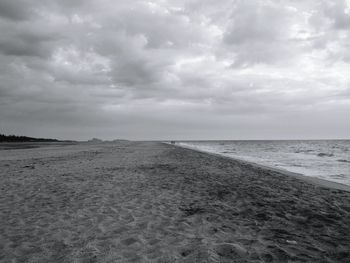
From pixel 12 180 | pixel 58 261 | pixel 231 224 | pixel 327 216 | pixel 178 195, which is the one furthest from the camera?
pixel 12 180

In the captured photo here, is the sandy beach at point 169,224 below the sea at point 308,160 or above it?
above

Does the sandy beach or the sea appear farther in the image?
the sea

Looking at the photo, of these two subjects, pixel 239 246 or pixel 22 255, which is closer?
pixel 22 255

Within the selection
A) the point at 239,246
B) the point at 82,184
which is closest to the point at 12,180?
the point at 82,184

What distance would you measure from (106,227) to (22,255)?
175 cm

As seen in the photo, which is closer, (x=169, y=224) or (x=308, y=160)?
(x=169, y=224)

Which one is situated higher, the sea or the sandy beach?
the sandy beach

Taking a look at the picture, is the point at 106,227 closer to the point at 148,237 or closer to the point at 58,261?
the point at 148,237

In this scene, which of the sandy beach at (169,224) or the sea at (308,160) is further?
the sea at (308,160)

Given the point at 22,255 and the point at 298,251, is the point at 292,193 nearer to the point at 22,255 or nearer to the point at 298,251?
the point at 298,251

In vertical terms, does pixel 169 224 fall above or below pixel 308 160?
above

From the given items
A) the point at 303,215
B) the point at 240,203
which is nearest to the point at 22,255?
the point at 240,203

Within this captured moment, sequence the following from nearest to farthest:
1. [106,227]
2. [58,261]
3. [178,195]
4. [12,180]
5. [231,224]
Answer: [58,261] < [106,227] < [231,224] < [178,195] < [12,180]

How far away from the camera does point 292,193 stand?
A: 10.6 metres
